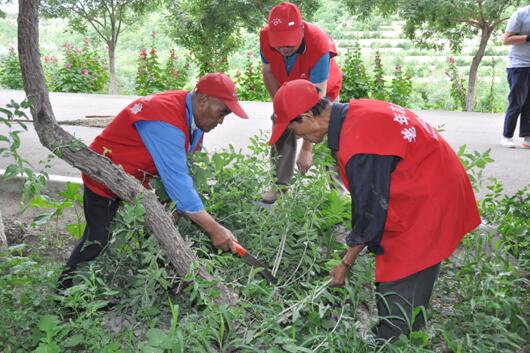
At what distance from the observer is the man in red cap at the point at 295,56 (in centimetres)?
415

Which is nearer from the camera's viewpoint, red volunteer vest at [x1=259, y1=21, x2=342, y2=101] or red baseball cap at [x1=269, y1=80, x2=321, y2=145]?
red baseball cap at [x1=269, y1=80, x2=321, y2=145]

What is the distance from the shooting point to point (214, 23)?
38.3 ft

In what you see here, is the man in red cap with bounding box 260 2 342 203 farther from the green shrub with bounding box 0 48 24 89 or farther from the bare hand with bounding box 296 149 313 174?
the green shrub with bounding box 0 48 24 89

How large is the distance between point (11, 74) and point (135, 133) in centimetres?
1378

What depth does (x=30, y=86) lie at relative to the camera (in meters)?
3.31

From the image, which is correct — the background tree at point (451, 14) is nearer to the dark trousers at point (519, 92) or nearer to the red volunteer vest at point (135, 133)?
the dark trousers at point (519, 92)

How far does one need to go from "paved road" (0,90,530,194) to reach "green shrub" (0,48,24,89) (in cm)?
237

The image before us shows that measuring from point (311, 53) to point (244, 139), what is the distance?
12.9 ft

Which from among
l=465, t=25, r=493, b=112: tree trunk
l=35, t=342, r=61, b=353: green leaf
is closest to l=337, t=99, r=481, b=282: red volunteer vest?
l=35, t=342, r=61, b=353: green leaf

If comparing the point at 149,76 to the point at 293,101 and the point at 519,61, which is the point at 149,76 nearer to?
the point at 519,61

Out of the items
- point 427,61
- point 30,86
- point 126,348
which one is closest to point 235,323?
point 126,348

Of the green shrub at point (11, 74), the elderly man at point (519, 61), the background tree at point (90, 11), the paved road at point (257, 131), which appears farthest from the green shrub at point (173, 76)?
the elderly man at point (519, 61)

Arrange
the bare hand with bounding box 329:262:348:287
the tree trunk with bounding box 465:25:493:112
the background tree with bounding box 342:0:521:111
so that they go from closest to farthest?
the bare hand with bounding box 329:262:348:287, the background tree with bounding box 342:0:521:111, the tree trunk with bounding box 465:25:493:112

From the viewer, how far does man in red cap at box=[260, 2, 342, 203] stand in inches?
163
